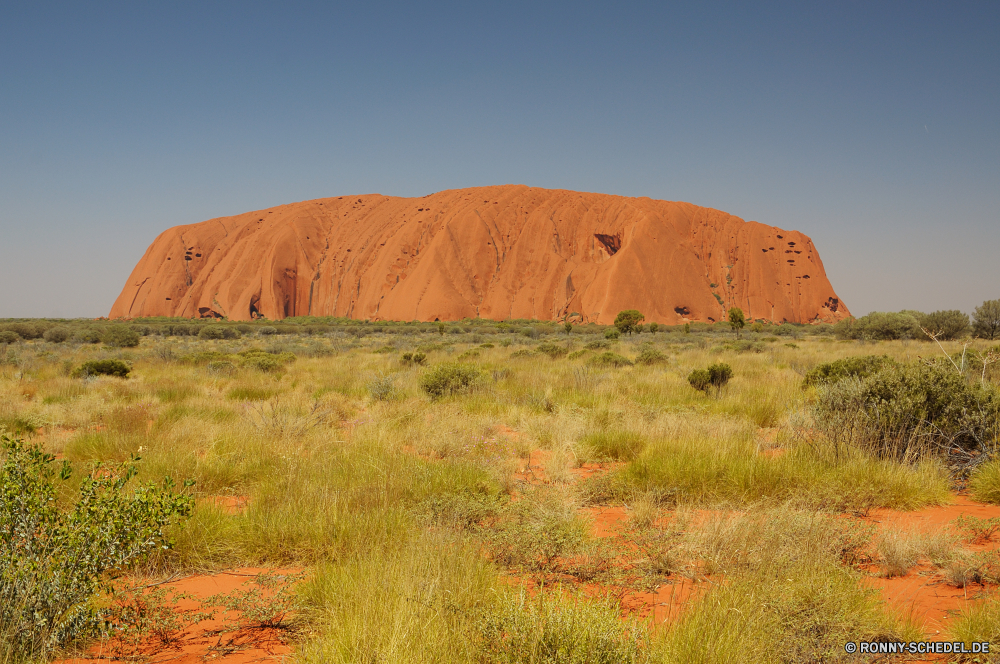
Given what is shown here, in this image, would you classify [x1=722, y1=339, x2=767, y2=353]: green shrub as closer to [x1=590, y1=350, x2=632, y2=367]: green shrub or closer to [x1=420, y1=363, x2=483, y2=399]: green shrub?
[x1=590, y1=350, x2=632, y2=367]: green shrub

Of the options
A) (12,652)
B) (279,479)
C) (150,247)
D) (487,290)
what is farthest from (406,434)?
(150,247)

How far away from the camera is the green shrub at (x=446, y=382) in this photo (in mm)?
9961

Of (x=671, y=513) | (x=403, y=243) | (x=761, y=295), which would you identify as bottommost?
(x=671, y=513)

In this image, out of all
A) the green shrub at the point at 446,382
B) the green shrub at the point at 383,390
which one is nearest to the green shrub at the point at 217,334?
the green shrub at the point at 383,390

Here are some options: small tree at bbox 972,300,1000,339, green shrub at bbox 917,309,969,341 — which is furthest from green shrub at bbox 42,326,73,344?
small tree at bbox 972,300,1000,339

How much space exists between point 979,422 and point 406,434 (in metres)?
6.41

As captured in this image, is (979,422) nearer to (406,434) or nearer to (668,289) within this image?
(406,434)

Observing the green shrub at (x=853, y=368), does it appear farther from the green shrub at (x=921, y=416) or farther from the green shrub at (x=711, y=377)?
the green shrub at (x=921, y=416)

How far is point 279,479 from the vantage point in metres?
4.36

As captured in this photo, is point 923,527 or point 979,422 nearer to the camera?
point 923,527

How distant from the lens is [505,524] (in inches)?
140

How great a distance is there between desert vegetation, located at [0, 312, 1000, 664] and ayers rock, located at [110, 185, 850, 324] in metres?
64.0

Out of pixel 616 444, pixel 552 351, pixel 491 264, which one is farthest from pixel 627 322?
pixel 616 444

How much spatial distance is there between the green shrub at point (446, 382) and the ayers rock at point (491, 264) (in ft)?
198
